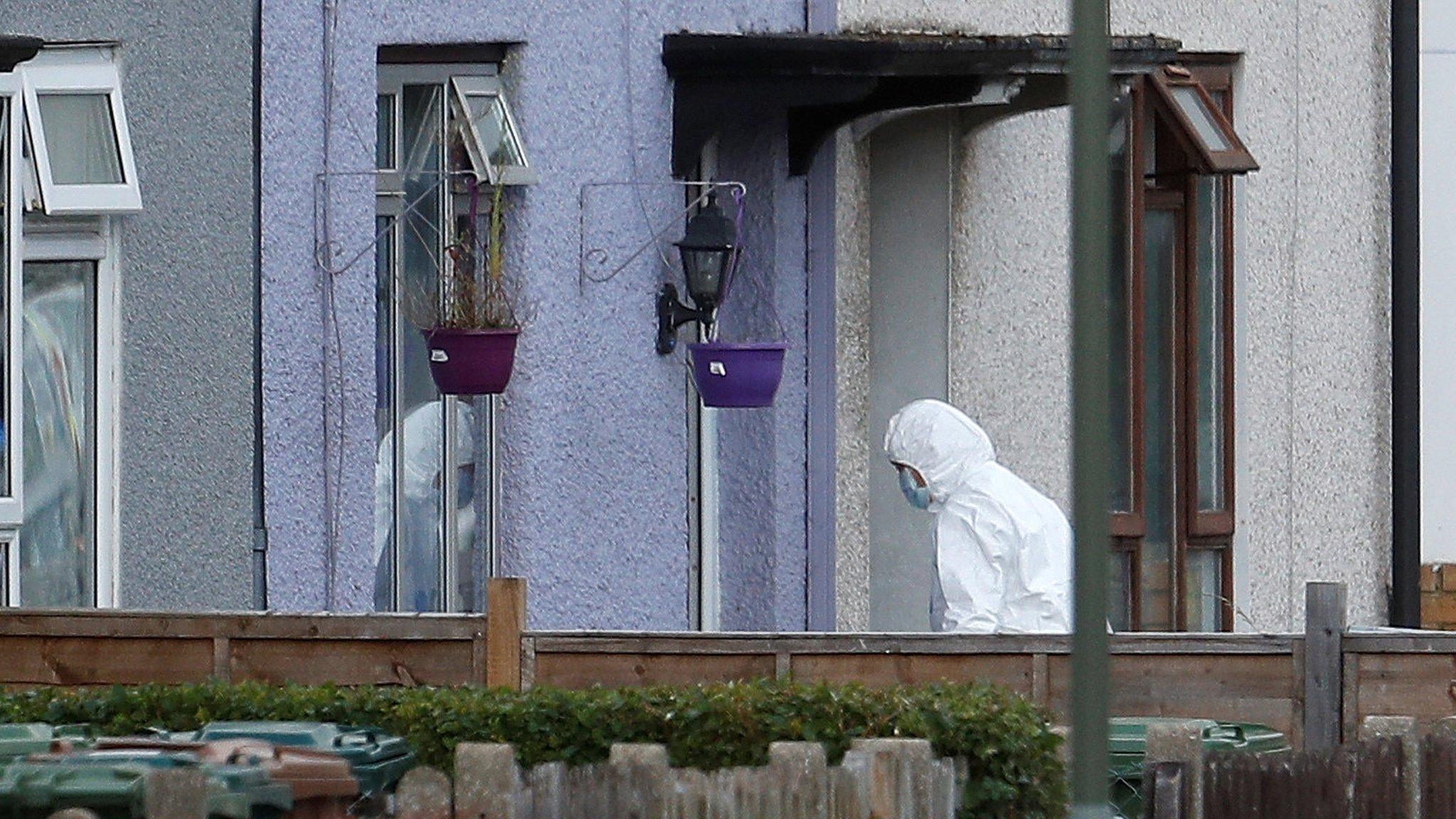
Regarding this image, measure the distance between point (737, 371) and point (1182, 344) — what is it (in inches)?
102

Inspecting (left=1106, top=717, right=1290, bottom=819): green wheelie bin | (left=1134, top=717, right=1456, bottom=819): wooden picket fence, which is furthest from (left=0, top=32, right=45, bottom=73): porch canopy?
(left=1134, top=717, right=1456, bottom=819): wooden picket fence

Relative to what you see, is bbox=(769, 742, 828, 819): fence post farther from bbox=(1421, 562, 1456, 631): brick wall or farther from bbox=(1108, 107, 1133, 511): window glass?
bbox=(1421, 562, 1456, 631): brick wall

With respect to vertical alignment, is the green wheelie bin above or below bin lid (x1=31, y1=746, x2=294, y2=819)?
below

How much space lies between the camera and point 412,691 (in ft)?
23.2

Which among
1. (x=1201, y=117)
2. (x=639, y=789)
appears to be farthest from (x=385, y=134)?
(x=639, y=789)

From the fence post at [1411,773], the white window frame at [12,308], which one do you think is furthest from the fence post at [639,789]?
the white window frame at [12,308]

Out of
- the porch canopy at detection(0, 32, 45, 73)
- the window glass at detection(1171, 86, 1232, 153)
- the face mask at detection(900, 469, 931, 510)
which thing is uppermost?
the window glass at detection(1171, 86, 1232, 153)

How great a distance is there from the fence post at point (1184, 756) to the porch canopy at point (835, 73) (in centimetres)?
443

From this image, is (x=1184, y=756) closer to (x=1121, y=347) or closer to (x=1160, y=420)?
(x=1121, y=347)

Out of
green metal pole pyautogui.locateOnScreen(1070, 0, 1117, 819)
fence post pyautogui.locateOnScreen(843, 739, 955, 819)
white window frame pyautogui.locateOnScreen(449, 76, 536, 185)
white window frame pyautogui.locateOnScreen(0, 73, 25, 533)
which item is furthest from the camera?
white window frame pyautogui.locateOnScreen(449, 76, 536, 185)

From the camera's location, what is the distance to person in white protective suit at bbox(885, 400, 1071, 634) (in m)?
9.30

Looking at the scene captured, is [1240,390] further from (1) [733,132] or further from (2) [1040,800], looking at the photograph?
(2) [1040,800]

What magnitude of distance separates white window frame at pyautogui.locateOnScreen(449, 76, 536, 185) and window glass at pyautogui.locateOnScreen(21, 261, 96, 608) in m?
1.38

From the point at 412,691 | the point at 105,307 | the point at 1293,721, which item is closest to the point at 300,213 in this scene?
the point at 105,307
